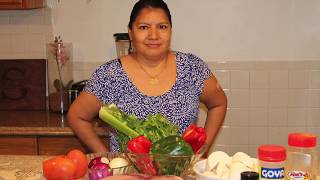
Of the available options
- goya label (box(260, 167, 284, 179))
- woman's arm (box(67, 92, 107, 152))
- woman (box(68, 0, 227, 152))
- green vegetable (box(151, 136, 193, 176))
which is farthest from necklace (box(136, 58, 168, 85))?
goya label (box(260, 167, 284, 179))

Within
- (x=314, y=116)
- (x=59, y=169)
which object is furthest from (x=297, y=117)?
(x=59, y=169)

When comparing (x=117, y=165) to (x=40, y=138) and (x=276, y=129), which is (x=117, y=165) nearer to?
(x=40, y=138)

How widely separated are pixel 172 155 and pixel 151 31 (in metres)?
0.85

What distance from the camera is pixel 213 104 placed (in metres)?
2.26

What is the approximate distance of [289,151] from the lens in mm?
1270

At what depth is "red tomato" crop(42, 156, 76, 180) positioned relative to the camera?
135 cm

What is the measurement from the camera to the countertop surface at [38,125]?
2.66m

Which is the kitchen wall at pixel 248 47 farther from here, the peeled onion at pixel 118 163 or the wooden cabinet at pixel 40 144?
the peeled onion at pixel 118 163

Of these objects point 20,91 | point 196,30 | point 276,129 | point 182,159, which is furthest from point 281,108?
point 182,159

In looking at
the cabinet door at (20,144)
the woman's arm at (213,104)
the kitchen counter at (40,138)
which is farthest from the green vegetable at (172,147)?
the cabinet door at (20,144)

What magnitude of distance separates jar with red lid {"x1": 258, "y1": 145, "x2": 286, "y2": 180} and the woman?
929 millimetres

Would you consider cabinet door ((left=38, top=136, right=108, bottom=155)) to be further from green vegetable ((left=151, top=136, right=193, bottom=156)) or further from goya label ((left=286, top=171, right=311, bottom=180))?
goya label ((left=286, top=171, right=311, bottom=180))

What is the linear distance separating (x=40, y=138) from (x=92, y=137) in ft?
2.28

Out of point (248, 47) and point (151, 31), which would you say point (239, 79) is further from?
point (151, 31)
